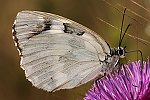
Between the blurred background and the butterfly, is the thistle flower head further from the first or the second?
the blurred background

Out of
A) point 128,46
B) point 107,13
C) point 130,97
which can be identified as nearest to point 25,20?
point 130,97

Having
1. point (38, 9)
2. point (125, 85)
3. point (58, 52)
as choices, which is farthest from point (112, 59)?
point (38, 9)

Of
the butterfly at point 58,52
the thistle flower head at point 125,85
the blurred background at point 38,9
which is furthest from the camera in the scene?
the blurred background at point 38,9

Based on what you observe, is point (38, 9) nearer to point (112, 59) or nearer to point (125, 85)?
point (112, 59)

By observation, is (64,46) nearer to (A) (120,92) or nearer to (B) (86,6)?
(A) (120,92)

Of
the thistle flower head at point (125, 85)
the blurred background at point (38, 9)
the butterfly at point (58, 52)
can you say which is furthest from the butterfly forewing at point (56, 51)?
the blurred background at point (38, 9)

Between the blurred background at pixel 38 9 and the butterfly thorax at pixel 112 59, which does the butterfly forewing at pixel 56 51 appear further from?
the blurred background at pixel 38 9
